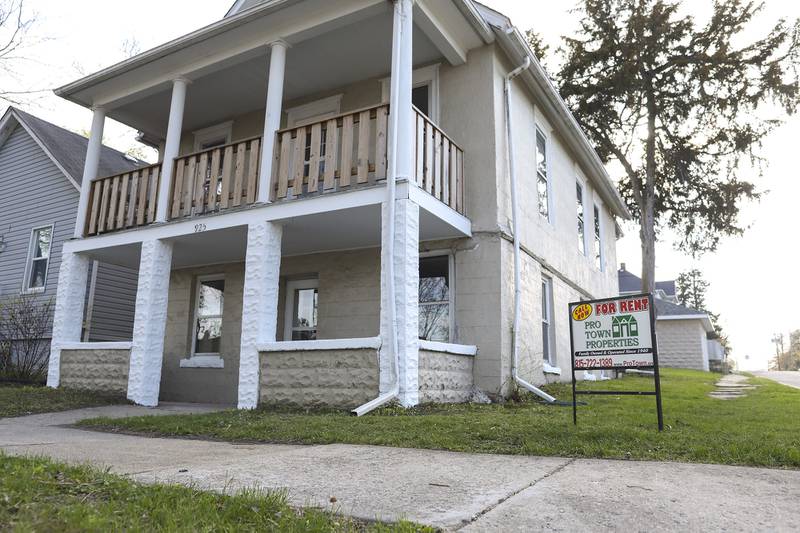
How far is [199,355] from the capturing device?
1104cm

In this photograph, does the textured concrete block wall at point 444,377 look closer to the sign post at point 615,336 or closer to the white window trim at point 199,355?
the sign post at point 615,336

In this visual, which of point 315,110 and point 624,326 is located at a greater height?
point 315,110

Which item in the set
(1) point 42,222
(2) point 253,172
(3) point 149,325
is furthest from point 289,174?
(1) point 42,222

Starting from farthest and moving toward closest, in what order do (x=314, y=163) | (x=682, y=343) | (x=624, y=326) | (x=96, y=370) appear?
(x=682, y=343) < (x=96, y=370) < (x=314, y=163) < (x=624, y=326)

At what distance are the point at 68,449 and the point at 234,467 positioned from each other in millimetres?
1852

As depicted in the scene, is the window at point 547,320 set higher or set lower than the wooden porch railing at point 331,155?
lower

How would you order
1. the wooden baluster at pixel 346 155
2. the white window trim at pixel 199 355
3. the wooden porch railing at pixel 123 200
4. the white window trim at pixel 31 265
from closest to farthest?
the wooden baluster at pixel 346 155 < the wooden porch railing at pixel 123 200 < the white window trim at pixel 199 355 < the white window trim at pixel 31 265

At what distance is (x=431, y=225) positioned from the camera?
27.0 feet

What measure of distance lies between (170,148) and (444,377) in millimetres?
5969

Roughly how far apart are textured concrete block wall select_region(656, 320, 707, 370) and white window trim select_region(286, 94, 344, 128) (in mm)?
23735

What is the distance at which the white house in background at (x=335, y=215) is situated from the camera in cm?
743

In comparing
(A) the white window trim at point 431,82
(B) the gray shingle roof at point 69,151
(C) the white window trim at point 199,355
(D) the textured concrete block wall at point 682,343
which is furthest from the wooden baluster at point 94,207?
(D) the textured concrete block wall at point 682,343

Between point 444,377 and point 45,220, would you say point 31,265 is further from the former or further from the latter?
point 444,377

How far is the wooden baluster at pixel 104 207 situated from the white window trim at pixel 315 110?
3.50 m
